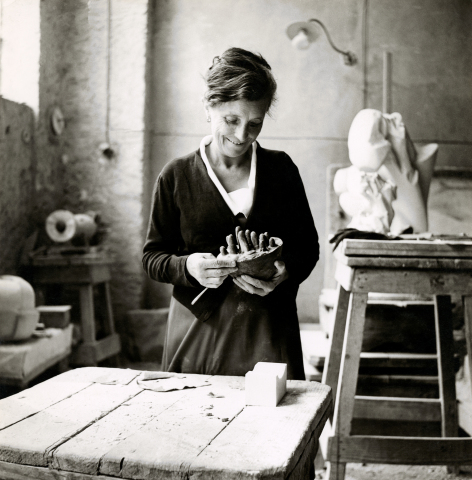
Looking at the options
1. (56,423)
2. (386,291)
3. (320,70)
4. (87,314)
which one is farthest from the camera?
(87,314)

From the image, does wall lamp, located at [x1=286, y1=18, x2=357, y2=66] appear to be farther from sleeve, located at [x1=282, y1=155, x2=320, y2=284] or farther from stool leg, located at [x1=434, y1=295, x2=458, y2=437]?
stool leg, located at [x1=434, y1=295, x2=458, y2=437]

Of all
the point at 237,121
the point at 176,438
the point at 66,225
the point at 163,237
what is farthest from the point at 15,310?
the point at 176,438

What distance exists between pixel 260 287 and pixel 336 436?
2.83 feet

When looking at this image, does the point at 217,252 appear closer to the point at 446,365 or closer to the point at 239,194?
the point at 239,194

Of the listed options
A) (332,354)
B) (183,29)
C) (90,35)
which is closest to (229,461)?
(332,354)

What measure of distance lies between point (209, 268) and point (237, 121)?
44cm

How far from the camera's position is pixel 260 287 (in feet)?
5.19

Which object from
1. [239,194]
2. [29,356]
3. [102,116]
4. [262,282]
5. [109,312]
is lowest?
[29,356]

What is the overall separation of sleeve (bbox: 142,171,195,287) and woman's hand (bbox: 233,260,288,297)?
18 cm

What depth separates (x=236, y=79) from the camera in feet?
5.18

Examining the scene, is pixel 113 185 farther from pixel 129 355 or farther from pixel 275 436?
pixel 275 436

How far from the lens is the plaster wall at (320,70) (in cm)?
258

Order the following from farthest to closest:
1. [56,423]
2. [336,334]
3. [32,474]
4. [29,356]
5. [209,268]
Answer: [29,356], [336,334], [209,268], [56,423], [32,474]

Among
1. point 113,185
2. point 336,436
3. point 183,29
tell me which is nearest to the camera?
point 336,436
